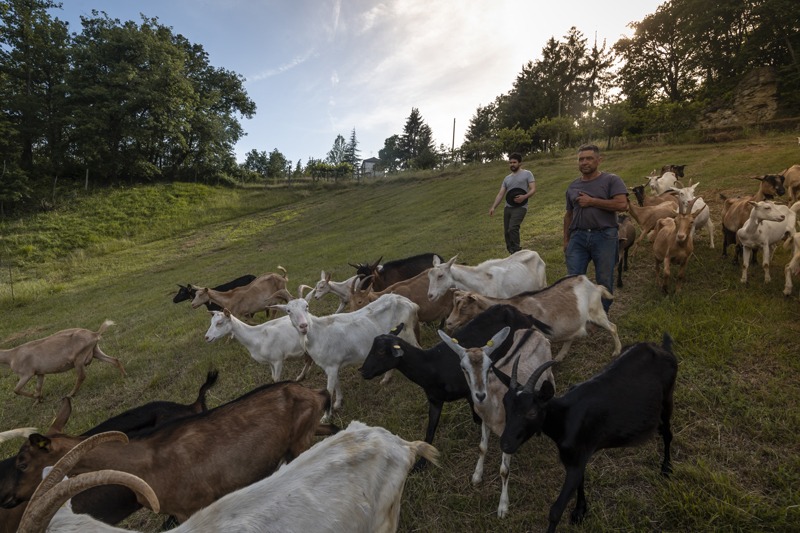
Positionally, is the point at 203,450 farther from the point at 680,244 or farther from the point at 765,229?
the point at 765,229

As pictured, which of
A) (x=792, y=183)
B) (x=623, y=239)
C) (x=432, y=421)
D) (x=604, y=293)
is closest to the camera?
(x=432, y=421)

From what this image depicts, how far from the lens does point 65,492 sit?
167cm

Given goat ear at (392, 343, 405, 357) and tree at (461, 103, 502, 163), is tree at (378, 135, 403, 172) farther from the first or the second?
goat ear at (392, 343, 405, 357)

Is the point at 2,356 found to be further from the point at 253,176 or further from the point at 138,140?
the point at 253,176

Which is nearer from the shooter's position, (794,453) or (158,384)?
(794,453)

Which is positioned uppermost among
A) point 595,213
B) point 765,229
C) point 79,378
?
point 595,213

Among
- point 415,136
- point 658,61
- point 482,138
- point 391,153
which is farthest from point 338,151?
point 658,61

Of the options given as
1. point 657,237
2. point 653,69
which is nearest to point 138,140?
point 657,237

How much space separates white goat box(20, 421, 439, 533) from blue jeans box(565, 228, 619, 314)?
12.0ft

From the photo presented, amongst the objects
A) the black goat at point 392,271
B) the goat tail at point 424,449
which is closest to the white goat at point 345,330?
the goat tail at point 424,449

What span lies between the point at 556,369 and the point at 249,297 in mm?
7166

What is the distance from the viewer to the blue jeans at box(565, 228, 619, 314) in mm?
4828

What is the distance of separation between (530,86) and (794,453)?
165 ft

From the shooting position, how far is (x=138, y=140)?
1304 inches
